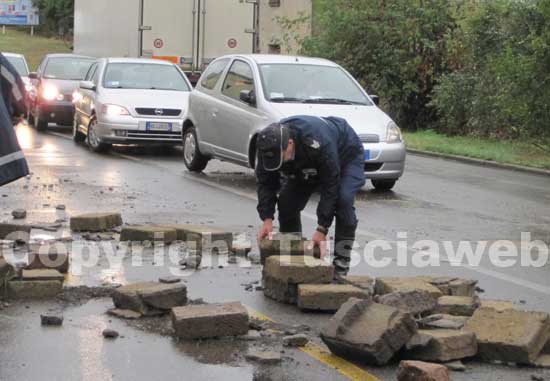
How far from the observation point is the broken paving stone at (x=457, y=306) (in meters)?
6.92

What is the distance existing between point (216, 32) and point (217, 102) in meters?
9.93

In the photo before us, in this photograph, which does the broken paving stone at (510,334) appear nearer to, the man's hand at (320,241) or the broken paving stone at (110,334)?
the man's hand at (320,241)

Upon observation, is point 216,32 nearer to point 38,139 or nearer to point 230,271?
point 38,139

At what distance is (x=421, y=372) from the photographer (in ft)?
17.7

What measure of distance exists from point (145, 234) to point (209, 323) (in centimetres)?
318

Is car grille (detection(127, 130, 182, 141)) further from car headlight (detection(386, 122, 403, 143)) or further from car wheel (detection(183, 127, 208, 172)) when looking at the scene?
car headlight (detection(386, 122, 403, 143))

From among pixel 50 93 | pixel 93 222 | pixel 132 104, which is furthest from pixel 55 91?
pixel 93 222

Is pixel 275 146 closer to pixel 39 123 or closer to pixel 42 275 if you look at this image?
pixel 42 275

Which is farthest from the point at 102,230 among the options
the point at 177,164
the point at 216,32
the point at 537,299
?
the point at 216,32

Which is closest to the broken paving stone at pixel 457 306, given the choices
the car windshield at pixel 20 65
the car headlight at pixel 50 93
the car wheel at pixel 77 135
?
the car wheel at pixel 77 135

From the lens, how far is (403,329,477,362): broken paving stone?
5.96 metres

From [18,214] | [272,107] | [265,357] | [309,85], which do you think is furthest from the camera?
[309,85]

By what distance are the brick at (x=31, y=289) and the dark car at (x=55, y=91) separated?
53.2ft

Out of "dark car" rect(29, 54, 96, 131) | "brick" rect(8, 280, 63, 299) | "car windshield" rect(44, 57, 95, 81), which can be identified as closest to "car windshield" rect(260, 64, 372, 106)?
"brick" rect(8, 280, 63, 299)
